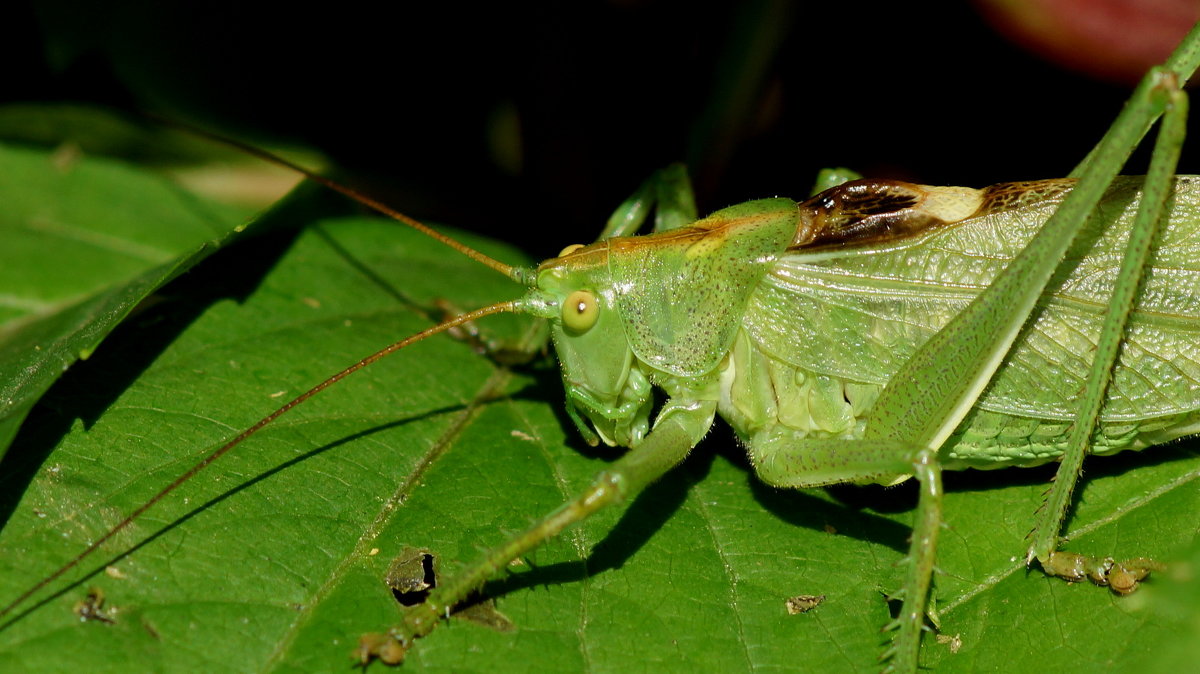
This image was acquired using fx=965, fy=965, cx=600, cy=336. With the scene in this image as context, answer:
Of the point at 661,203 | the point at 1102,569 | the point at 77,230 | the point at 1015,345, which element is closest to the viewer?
the point at 1102,569

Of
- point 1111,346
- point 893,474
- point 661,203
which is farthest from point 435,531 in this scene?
point 1111,346

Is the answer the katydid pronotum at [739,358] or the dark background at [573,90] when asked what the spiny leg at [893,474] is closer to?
the katydid pronotum at [739,358]

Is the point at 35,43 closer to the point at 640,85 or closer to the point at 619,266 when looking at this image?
the point at 640,85

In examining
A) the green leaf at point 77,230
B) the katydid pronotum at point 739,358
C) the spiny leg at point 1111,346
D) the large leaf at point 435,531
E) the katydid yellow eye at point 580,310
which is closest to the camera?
the large leaf at point 435,531

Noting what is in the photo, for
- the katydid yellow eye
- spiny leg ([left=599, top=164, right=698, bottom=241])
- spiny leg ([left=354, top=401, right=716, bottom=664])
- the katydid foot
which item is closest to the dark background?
spiny leg ([left=599, top=164, right=698, bottom=241])

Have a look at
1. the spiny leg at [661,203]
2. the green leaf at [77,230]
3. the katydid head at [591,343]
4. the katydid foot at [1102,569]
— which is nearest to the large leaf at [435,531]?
the katydid foot at [1102,569]

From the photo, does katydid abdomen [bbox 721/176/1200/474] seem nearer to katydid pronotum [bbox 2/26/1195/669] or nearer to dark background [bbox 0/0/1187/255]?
katydid pronotum [bbox 2/26/1195/669]

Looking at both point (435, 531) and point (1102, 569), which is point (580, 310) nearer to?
point (435, 531)

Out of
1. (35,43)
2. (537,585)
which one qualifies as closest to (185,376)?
(537,585)
